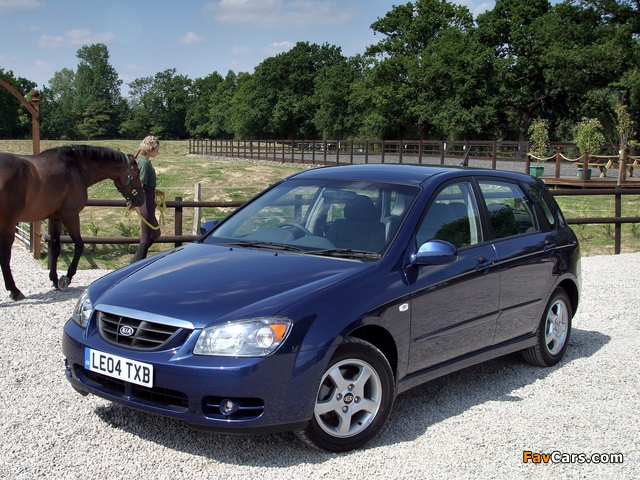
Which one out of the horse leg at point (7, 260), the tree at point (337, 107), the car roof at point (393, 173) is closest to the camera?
the car roof at point (393, 173)

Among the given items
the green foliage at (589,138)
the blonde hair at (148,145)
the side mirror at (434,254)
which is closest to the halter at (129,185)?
the blonde hair at (148,145)

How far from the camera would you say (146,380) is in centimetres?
370

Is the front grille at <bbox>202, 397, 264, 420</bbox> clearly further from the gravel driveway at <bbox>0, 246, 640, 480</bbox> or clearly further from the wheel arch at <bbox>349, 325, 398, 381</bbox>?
the wheel arch at <bbox>349, 325, 398, 381</bbox>

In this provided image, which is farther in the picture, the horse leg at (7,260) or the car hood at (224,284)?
the horse leg at (7,260)

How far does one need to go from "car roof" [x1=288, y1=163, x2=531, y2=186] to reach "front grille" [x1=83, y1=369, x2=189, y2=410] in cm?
221

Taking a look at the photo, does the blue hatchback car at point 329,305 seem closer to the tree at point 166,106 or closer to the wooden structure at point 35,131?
the wooden structure at point 35,131

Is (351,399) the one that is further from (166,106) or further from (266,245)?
(166,106)

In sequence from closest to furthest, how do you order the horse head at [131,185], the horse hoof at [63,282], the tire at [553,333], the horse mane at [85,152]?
the tire at [553,333]
the horse hoof at [63,282]
the horse mane at [85,152]
the horse head at [131,185]

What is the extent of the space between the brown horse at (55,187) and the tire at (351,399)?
5.51 meters

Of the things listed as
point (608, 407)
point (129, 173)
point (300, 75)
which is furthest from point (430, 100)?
point (608, 407)

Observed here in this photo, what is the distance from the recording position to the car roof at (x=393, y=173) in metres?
5.11

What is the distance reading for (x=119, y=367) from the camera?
150 inches

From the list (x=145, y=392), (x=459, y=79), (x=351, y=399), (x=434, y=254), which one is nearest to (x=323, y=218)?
(x=434, y=254)

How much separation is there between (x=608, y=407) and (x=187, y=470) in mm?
2990
